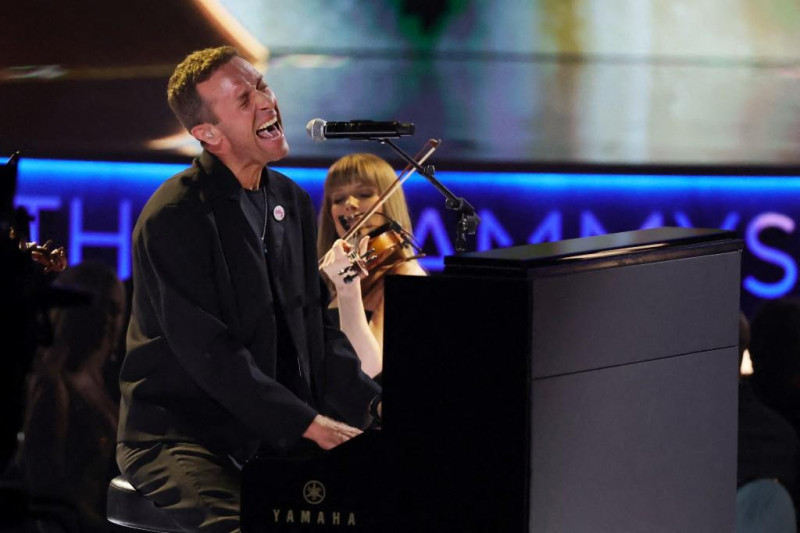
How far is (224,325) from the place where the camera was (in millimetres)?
2684

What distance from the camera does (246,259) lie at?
110 inches

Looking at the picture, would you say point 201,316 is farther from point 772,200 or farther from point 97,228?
point 772,200

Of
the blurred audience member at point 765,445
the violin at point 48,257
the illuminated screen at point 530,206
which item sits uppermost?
the illuminated screen at point 530,206

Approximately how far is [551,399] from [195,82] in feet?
4.64

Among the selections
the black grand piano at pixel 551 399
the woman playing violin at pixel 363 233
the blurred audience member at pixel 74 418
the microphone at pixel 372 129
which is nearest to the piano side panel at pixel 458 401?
the black grand piano at pixel 551 399

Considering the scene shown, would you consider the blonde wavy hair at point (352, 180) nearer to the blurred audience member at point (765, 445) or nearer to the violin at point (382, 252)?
the violin at point (382, 252)

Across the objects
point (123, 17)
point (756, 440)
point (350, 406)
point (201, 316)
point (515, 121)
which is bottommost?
point (756, 440)

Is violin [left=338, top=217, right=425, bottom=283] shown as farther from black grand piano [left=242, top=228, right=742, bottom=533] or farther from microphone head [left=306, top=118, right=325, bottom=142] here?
black grand piano [left=242, top=228, right=742, bottom=533]

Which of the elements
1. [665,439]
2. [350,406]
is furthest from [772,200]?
[665,439]

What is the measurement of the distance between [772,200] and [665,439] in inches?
186

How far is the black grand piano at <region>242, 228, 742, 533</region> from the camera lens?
1954 mm

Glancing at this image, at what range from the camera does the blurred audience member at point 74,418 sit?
4.74 metres

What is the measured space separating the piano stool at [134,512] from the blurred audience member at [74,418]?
1.77 meters

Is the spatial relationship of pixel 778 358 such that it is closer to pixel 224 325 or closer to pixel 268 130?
pixel 268 130
